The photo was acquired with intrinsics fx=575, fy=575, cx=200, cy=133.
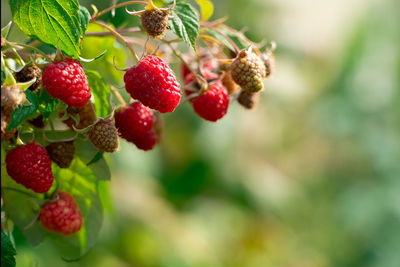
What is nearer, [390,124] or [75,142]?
[75,142]

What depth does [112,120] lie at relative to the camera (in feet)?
4.68

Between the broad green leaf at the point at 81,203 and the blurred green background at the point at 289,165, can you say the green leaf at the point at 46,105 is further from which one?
the blurred green background at the point at 289,165

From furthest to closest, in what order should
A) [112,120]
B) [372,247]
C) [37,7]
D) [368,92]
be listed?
[368,92] → [372,247] → [112,120] → [37,7]

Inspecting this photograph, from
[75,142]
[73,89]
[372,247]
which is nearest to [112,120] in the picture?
[75,142]

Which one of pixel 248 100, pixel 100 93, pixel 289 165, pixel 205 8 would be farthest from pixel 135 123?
pixel 289 165

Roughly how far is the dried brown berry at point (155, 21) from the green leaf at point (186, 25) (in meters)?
0.03

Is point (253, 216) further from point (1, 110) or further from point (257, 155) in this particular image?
point (1, 110)

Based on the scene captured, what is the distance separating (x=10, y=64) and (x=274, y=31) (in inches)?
199

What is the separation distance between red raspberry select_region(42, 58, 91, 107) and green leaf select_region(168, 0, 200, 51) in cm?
24

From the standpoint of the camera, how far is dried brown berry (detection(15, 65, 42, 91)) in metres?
1.25

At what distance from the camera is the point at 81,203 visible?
1607 mm

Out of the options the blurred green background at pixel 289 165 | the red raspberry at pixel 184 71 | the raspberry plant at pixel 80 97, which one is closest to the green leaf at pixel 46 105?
the raspberry plant at pixel 80 97

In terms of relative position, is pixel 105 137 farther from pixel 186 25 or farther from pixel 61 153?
pixel 186 25

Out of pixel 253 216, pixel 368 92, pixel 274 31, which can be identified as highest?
pixel 368 92
